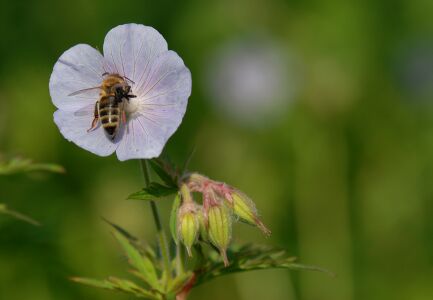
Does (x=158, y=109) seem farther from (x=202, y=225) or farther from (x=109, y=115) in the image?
(x=202, y=225)

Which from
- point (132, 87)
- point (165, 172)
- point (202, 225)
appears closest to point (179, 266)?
point (202, 225)

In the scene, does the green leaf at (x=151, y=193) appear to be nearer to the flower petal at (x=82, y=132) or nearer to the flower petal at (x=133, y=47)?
the flower petal at (x=82, y=132)

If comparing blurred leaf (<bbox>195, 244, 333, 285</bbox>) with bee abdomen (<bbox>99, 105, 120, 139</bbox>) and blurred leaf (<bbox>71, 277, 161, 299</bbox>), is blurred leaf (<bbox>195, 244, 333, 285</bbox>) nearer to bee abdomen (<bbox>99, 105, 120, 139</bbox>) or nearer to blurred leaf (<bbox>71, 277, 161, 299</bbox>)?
blurred leaf (<bbox>71, 277, 161, 299</bbox>)

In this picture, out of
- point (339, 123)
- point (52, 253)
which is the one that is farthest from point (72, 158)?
point (339, 123)

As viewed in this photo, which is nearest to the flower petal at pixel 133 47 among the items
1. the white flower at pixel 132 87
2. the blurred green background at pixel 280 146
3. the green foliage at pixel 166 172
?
the white flower at pixel 132 87

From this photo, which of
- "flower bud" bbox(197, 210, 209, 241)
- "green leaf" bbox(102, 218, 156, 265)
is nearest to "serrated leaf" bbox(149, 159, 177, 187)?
"flower bud" bbox(197, 210, 209, 241)

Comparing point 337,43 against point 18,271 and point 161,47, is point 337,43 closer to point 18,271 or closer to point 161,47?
point 18,271

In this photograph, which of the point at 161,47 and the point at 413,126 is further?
the point at 413,126

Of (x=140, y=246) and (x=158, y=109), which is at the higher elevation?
(x=158, y=109)
